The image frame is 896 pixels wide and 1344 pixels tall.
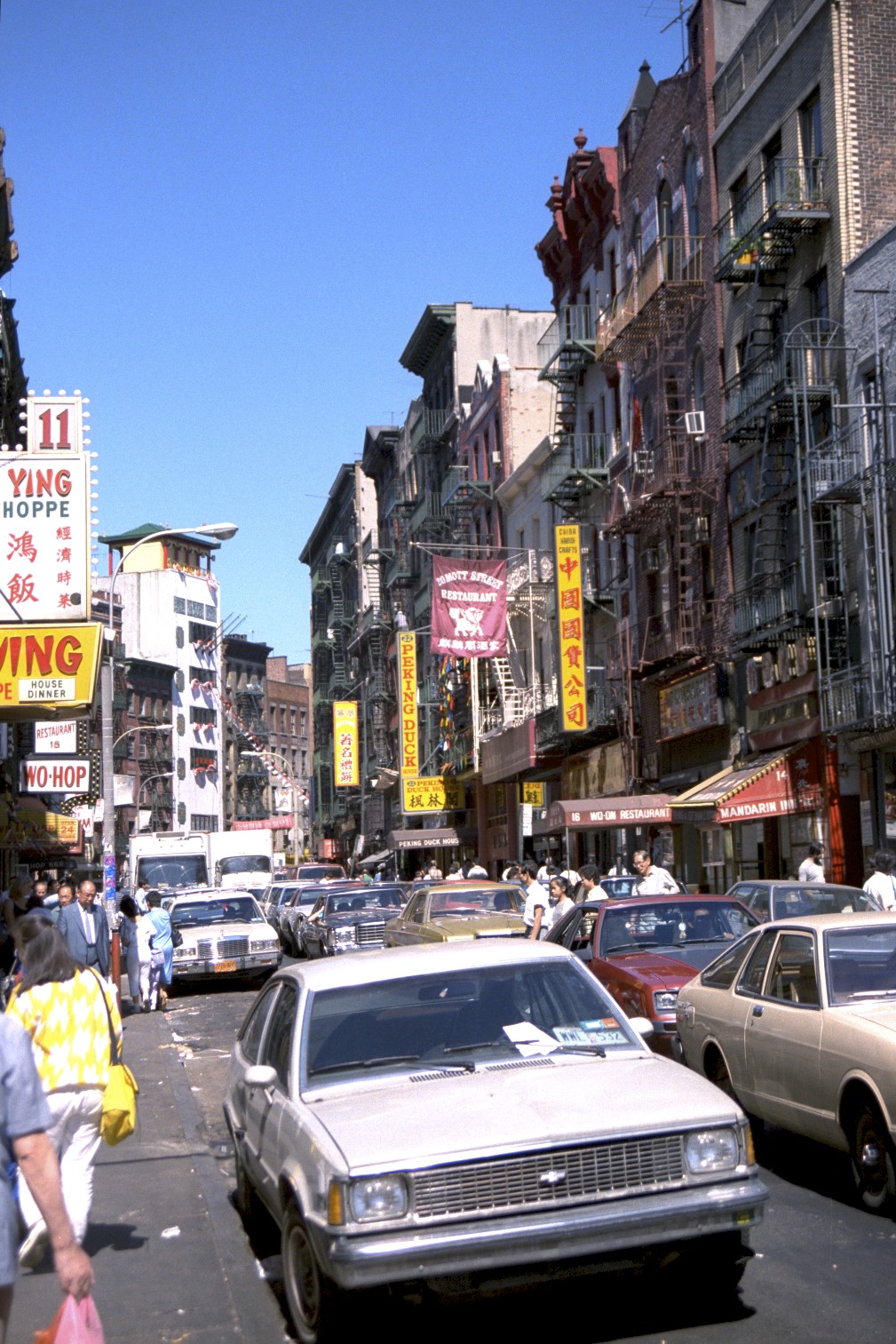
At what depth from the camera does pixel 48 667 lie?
74.6ft

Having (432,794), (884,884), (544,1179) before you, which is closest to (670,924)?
(884,884)

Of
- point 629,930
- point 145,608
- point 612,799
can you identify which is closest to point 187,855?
point 612,799

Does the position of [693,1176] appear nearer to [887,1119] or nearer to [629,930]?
[887,1119]

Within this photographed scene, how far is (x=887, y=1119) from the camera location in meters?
8.18

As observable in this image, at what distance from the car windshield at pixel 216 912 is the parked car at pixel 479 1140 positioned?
70.9ft

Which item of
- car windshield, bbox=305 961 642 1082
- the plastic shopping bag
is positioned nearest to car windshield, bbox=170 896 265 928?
car windshield, bbox=305 961 642 1082

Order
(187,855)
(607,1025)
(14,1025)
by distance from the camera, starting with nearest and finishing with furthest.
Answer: (14,1025)
(607,1025)
(187,855)

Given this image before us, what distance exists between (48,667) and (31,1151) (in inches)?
739

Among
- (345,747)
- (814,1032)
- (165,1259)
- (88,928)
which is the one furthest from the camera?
(345,747)

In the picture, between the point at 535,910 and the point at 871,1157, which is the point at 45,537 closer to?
the point at 535,910

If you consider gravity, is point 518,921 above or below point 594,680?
below

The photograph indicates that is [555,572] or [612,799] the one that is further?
[555,572]

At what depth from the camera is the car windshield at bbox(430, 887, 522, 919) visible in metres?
23.6

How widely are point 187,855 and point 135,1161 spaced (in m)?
36.1
